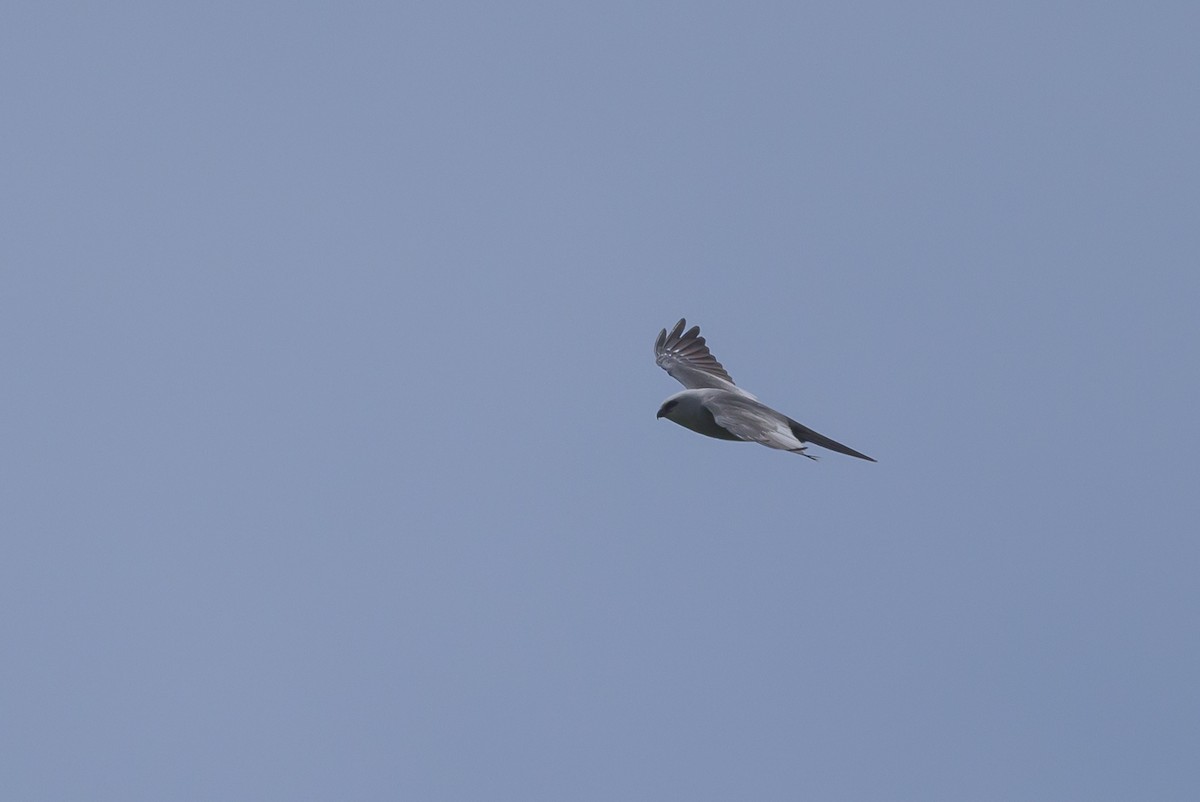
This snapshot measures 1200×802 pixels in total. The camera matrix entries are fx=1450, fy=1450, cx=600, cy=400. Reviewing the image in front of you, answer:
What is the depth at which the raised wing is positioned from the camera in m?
26.6

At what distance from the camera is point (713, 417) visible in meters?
22.8

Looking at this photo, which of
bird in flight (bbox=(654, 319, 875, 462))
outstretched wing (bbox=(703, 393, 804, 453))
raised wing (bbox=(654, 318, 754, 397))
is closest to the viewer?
outstretched wing (bbox=(703, 393, 804, 453))

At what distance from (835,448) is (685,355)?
6.00 metres

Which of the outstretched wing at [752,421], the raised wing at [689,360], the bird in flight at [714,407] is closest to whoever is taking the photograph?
the outstretched wing at [752,421]

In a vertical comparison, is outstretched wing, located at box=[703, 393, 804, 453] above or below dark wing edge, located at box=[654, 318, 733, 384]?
below

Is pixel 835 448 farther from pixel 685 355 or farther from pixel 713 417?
pixel 685 355

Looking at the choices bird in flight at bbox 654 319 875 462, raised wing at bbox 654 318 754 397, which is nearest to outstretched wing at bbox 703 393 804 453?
bird in flight at bbox 654 319 875 462

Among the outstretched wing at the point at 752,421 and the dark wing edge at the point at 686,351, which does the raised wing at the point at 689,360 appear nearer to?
the dark wing edge at the point at 686,351

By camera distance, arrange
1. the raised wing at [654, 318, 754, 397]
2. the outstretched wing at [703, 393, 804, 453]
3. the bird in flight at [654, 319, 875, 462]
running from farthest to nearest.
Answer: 1. the raised wing at [654, 318, 754, 397]
2. the bird in flight at [654, 319, 875, 462]
3. the outstretched wing at [703, 393, 804, 453]

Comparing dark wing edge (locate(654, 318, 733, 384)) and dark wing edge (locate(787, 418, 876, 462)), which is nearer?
dark wing edge (locate(787, 418, 876, 462))

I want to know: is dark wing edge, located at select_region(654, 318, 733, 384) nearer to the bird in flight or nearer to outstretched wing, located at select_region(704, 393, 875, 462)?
the bird in flight

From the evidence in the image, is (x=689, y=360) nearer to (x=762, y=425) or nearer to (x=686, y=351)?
(x=686, y=351)

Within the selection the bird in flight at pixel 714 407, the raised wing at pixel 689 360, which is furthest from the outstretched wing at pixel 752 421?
the raised wing at pixel 689 360

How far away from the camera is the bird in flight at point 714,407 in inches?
813
